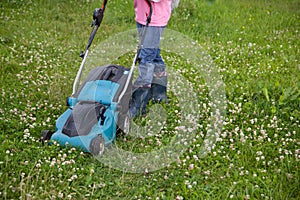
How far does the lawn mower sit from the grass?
154 mm

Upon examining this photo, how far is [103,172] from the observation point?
183 inches

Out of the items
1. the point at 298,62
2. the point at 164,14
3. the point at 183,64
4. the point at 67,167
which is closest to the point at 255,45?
the point at 298,62

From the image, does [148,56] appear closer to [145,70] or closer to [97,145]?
[145,70]

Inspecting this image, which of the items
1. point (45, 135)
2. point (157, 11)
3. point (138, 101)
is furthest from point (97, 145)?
point (157, 11)

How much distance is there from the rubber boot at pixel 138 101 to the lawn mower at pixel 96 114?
0.36m

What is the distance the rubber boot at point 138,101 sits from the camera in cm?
580

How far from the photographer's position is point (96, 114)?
4.89 m

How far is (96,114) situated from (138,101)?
3.51 ft

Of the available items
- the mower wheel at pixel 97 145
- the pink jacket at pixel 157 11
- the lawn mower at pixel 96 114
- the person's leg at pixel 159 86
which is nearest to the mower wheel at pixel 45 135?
the lawn mower at pixel 96 114

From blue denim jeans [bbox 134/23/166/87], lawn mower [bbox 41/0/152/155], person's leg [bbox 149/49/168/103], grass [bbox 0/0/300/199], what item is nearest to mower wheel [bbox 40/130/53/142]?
lawn mower [bbox 41/0/152/155]

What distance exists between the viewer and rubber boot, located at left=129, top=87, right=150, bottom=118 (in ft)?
19.0

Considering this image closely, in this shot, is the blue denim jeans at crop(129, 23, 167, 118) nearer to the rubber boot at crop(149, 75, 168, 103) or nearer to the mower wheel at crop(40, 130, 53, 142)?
the rubber boot at crop(149, 75, 168, 103)

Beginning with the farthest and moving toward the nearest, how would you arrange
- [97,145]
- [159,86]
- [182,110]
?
[159,86]
[182,110]
[97,145]

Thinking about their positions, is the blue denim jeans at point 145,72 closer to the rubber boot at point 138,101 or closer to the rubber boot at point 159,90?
the rubber boot at point 138,101
